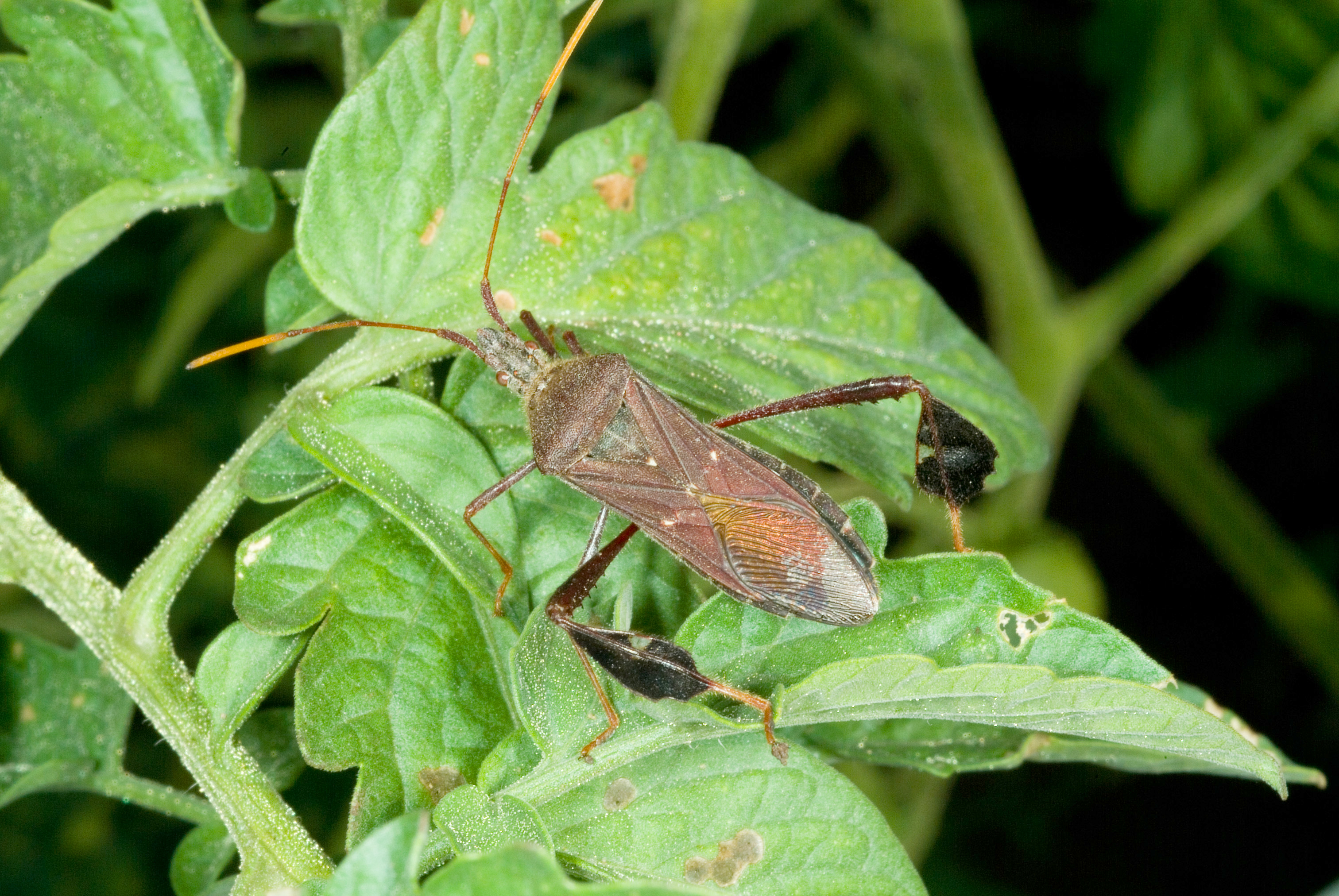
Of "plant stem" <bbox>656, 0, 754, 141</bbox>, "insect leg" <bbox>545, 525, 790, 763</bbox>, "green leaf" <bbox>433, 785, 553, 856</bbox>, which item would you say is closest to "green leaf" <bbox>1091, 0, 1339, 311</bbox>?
"plant stem" <bbox>656, 0, 754, 141</bbox>

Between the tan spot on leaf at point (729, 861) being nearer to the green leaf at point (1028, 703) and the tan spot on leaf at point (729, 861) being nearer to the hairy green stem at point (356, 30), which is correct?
the green leaf at point (1028, 703)

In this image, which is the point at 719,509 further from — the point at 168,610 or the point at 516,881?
the point at 516,881

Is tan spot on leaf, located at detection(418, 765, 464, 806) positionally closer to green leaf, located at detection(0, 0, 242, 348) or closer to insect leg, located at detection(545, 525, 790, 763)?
insect leg, located at detection(545, 525, 790, 763)

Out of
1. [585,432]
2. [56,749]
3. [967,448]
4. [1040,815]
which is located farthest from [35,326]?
[1040,815]

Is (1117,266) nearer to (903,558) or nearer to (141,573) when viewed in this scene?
(903,558)

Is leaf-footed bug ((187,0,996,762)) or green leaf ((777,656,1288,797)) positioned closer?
green leaf ((777,656,1288,797))

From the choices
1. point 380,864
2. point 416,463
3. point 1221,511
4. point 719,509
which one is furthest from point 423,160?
point 1221,511

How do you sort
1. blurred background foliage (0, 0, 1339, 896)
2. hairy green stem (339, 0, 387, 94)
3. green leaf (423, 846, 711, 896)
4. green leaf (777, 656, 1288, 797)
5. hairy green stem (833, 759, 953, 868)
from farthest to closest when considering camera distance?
blurred background foliage (0, 0, 1339, 896) → hairy green stem (833, 759, 953, 868) → hairy green stem (339, 0, 387, 94) → green leaf (777, 656, 1288, 797) → green leaf (423, 846, 711, 896)
